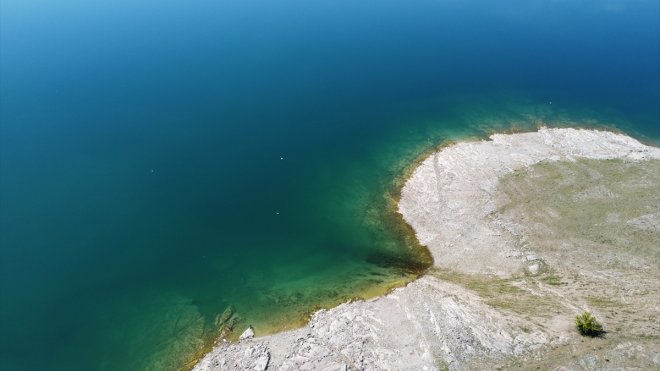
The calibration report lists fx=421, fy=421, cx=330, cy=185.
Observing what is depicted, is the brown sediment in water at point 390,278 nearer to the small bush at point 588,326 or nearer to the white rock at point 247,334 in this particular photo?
the white rock at point 247,334

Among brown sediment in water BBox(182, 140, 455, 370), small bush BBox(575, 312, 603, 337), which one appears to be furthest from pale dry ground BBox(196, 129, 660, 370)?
brown sediment in water BBox(182, 140, 455, 370)

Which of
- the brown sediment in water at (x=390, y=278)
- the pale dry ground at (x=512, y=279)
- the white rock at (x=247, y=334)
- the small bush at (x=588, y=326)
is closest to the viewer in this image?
the small bush at (x=588, y=326)

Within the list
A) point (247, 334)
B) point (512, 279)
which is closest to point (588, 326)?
point (512, 279)

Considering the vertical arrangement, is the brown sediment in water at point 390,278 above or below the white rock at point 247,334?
above

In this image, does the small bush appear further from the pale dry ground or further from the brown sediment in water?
the brown sediment in water

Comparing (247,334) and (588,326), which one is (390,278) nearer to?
(247,334)

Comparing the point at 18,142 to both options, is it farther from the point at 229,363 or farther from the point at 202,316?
the point at 229,363

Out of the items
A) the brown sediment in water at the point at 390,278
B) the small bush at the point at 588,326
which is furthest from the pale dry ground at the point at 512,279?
the brown sediment in water at the point at 390,278
